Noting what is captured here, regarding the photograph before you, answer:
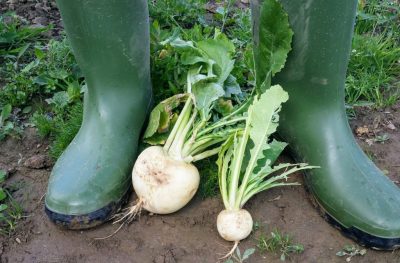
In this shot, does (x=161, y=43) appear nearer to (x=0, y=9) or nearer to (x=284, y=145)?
(x=284, y=145)

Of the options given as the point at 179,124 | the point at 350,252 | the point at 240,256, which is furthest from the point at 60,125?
the point at 350,252

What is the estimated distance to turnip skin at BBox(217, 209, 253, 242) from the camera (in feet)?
4.86

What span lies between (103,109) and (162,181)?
0.31 meters

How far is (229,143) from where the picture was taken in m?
1.63

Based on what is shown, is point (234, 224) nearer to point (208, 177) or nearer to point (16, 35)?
A: point (208, 177)

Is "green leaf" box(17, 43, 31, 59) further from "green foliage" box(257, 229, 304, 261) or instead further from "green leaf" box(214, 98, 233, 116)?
"green foliage" box(257, 229, 304, 261)

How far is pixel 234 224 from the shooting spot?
58.3 inches

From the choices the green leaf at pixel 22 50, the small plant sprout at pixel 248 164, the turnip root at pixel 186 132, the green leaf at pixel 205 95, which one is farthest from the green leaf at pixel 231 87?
the green leaf at pixel 22 50

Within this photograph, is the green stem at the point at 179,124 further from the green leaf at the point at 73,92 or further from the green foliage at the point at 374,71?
the green foliage at the point at 374,71

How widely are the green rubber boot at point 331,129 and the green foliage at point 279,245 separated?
14cm

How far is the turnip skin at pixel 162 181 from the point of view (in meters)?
1.52

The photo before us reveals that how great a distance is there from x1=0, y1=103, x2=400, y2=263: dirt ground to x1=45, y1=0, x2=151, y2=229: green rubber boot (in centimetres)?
7

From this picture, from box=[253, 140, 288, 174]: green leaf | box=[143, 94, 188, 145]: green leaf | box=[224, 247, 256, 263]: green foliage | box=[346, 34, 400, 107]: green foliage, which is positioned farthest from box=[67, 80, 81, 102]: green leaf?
box=[346, 34, 400, 107]: green foliage

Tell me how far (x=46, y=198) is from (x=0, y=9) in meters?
1.41
